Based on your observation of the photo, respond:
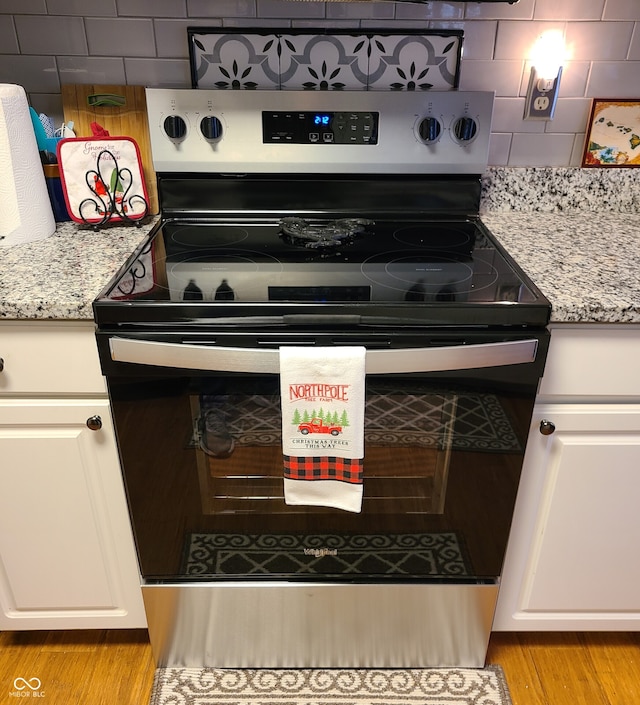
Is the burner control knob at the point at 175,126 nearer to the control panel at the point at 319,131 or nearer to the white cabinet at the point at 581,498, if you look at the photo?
the control panel at the point at 319,131

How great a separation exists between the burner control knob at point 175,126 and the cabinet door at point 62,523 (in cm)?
64

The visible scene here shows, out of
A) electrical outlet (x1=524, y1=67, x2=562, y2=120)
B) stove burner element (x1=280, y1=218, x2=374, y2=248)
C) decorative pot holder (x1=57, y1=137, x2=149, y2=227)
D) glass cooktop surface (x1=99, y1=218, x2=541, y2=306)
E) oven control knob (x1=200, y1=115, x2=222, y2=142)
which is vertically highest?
electrical outlet (x1=524, y1=67, x2=562, y2=120)

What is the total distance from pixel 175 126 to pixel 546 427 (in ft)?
3.36

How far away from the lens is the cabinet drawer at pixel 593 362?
3.54ft

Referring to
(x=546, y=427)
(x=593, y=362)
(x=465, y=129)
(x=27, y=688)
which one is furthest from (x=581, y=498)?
(x=27, y=688)

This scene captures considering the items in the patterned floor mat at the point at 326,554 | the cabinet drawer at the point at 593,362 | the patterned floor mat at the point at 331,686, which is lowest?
the patterned floor mat at the point at 331,686

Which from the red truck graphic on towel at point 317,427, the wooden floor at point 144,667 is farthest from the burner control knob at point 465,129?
the wooden floor at point 144,667

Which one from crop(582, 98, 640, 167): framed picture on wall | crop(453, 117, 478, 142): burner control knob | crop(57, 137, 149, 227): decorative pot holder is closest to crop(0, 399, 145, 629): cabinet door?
crop(57, 137, 149, 227): decorative pot holder

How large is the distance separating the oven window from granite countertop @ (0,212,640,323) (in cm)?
18

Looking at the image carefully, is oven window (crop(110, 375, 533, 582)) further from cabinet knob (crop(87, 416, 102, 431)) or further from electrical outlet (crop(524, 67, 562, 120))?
electrical outlet (crop(524, 67, 562, 120))

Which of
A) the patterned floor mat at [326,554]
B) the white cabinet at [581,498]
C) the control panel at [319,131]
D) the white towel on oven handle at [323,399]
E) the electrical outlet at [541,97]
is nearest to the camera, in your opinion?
the white towel on oven handle at [323,399]

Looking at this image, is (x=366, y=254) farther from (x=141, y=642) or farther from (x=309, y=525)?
(x=141, y=642)

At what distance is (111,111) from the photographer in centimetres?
145

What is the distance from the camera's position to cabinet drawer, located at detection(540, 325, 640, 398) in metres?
1.08
